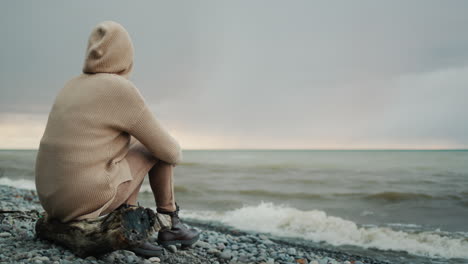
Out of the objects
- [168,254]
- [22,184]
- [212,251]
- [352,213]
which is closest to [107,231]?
[168,254]

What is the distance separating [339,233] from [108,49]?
6.70 m

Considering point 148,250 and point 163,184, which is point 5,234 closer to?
point 148,250

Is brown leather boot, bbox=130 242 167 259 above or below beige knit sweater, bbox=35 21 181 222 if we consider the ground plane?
below

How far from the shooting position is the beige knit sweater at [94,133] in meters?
2.59

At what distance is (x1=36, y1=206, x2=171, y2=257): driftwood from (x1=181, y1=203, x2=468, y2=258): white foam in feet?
17.2

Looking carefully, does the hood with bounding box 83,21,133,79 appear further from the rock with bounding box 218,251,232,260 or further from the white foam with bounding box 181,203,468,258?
the white foam with bounding box 181,203,468,258

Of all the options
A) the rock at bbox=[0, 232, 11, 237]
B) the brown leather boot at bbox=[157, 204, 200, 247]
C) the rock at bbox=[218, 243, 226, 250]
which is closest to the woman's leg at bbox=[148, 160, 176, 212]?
the brown leather boot at bbox=[157, 204, 200, 247]

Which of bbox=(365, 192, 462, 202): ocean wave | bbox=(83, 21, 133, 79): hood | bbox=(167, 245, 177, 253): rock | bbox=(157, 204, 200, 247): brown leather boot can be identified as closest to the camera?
bbox=(83, 21, 133, 79): hood

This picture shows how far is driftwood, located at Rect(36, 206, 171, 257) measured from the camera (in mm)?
2732

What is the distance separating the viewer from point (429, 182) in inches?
722

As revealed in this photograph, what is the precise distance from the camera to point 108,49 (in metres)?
2.74

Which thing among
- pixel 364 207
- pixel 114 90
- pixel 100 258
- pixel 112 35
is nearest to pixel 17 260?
pixel 100 258

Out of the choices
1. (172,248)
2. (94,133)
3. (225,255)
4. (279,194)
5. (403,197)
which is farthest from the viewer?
(279,194)

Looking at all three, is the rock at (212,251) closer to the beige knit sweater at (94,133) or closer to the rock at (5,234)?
the beige knit sweater at (94,133)
